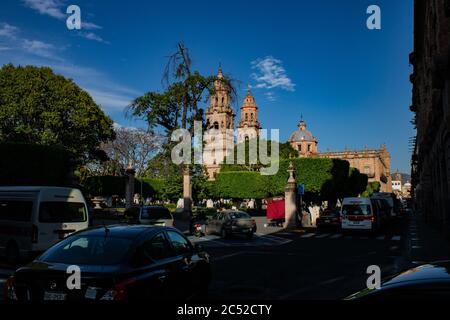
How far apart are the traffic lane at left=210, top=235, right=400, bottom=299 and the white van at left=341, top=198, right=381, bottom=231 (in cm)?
643

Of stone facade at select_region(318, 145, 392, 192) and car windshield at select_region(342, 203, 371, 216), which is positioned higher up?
stone facade at select_region(318, 145, 392, 192)

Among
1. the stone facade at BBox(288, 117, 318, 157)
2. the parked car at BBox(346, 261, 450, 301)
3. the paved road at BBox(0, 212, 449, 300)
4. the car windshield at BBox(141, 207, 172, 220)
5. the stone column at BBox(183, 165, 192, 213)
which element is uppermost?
the stone facade at BBox(288, 117, 318, 157)

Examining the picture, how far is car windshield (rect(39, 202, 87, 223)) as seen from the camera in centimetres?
1217

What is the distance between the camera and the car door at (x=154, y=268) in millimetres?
5152

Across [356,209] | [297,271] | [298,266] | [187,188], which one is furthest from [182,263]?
[187,188]

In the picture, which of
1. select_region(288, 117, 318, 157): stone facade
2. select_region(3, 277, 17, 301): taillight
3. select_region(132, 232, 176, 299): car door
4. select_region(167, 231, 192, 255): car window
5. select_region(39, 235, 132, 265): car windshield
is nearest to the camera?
select_region(3, 277, 17, 301): taillight

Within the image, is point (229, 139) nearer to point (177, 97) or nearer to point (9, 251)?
point (177, 97)

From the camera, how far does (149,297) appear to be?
5184 millimetres

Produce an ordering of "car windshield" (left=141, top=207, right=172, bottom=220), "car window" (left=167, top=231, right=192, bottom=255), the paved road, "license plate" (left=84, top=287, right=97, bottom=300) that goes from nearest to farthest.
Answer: "license plate" (left=84, top=287, right=97, bottom=300)
"car window" (left=167, top=231, right=192, bottom=255)
the paved road
"car windshield" (left=141, top=207, right=172, bottom=220)

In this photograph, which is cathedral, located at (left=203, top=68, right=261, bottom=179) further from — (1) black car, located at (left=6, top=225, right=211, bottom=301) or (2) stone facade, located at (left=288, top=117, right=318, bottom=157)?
(1) black car, located at (left=6, top=225, right=211, bottom=301)

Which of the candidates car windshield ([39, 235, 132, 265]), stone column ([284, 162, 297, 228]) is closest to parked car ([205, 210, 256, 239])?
stone column ([284, 162, 297, 228])

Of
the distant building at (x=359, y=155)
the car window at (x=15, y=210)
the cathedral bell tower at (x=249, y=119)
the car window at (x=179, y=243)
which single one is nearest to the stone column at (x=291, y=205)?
the car window at (x=15, y=210)

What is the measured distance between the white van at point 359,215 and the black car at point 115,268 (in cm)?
1928

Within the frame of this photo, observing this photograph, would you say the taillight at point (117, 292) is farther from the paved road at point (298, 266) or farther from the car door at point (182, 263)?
the paved road at point (298, 266)
